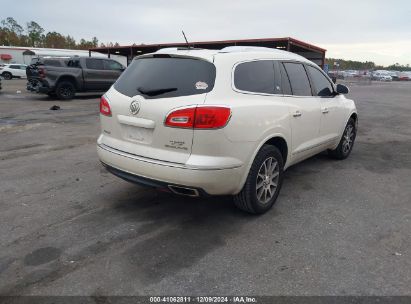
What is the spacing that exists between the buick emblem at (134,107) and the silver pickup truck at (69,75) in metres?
12.9

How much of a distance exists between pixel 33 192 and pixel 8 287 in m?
2.08

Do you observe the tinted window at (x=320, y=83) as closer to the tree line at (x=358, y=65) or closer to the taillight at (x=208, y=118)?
the taillight at (x=208, y=118)

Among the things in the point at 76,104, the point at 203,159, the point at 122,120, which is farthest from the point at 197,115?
the point at 76,104

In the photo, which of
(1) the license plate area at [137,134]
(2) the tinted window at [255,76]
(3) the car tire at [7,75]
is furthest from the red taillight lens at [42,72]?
(3) the car tire at [7,75]

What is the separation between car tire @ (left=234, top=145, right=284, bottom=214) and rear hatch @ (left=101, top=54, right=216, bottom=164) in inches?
31.8

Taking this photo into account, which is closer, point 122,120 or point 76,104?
point 122,120

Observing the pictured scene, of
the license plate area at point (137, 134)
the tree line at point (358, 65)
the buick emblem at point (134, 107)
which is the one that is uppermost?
the tree line at point (358, 65)

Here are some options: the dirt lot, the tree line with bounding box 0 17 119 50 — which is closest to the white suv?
the dirt lot

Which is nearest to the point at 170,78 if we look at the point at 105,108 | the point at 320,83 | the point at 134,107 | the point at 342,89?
the point at 134,107

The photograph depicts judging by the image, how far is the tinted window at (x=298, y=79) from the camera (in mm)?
4449

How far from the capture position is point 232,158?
334 cm

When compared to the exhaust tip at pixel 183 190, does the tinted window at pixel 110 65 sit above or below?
above

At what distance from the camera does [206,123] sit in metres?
3.17

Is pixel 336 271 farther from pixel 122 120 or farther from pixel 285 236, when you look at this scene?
pixel 122 120
